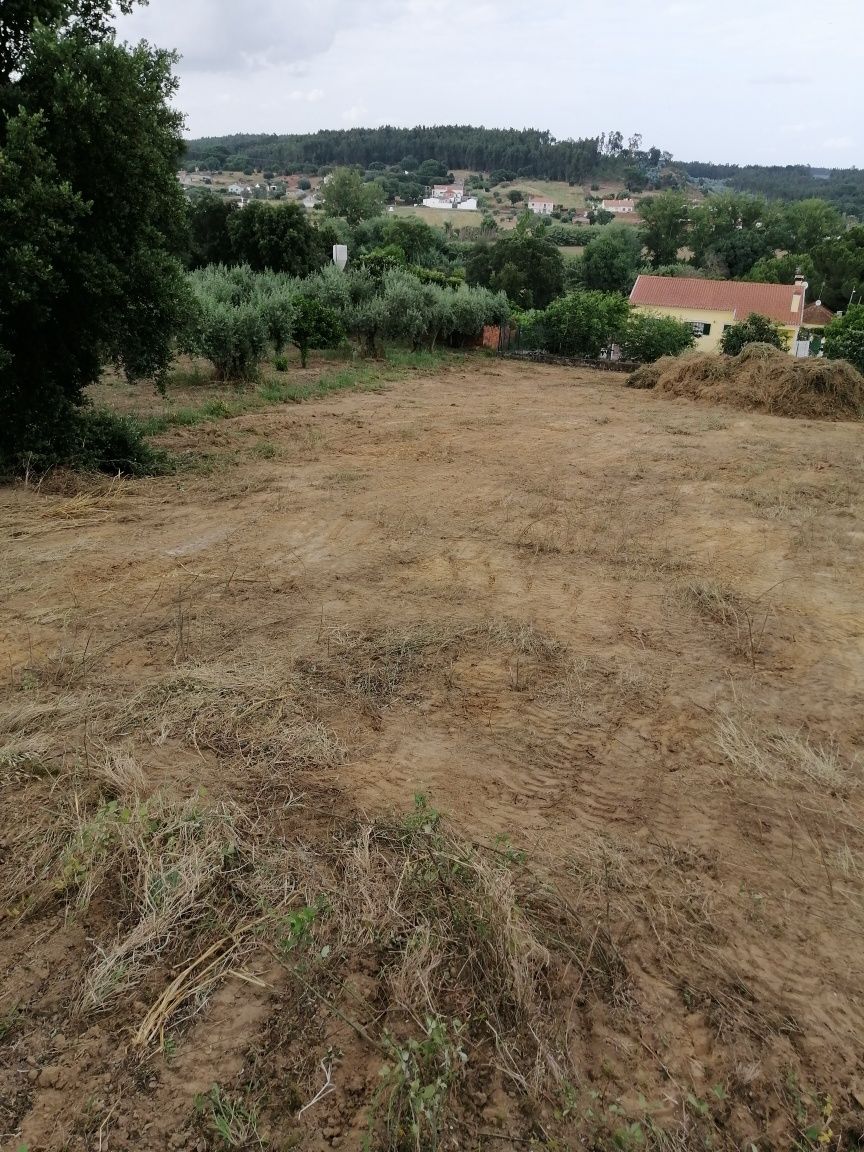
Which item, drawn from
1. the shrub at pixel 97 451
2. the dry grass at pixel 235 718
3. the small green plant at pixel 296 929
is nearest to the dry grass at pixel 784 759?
the dry grass at pixel 235 718

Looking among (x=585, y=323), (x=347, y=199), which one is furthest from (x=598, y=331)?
(x=347, y=199)

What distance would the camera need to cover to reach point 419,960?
2.68 m

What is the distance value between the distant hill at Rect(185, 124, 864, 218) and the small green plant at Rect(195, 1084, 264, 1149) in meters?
152

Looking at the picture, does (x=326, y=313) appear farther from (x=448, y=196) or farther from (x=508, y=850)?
(x=448, y=196)

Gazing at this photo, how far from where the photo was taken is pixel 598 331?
888 inches

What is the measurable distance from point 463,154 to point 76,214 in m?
173

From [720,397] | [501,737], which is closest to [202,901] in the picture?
[501,737]

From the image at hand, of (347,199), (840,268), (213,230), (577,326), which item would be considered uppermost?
(347,199)

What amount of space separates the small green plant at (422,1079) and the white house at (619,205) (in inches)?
5197

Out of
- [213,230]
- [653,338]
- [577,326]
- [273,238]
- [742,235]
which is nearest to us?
[653,338]

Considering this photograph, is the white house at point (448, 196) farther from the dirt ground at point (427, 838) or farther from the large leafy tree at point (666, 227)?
the dirt ground at point (427, 838)

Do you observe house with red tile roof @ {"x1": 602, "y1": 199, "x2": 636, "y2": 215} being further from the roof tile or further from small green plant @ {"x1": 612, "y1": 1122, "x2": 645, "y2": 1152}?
small green plant @ {"x1": 612, "y1": 1122, "x2": 645, "y2": 1152}

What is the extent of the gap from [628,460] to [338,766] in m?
8.31

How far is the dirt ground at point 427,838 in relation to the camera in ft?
7.65
